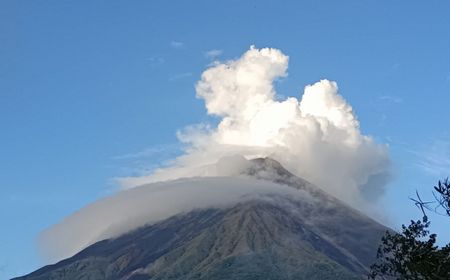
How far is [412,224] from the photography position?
79.5 m

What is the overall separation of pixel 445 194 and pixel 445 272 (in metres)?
13.8

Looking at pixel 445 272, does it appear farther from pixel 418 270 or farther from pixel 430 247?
pixel 430 247

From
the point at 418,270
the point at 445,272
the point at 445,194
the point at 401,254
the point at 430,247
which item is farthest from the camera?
the point at 401,254

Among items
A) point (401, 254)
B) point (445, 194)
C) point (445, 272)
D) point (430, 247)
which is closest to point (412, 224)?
point (401, 254)

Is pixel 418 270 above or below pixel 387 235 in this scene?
below

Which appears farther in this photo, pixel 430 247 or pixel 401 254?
pixel 401 254

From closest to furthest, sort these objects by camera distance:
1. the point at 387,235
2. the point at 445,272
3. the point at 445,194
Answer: the point at 445,194, the point at 445,272, the point at 387,235

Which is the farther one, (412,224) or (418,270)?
(412,224)

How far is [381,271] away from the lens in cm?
8238

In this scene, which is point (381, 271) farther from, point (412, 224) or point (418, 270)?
point (418, 270)

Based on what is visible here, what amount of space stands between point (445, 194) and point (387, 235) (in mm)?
36032

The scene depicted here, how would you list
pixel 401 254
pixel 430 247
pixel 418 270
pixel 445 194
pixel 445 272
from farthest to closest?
pixel 401 254 < pixel 430 247 < pixel 418 270 < pixel 445 272 < pixel 445 194

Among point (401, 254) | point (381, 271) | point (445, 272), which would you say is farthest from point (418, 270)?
point (381, 271)

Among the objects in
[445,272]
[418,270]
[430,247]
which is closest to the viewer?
[445,272]
